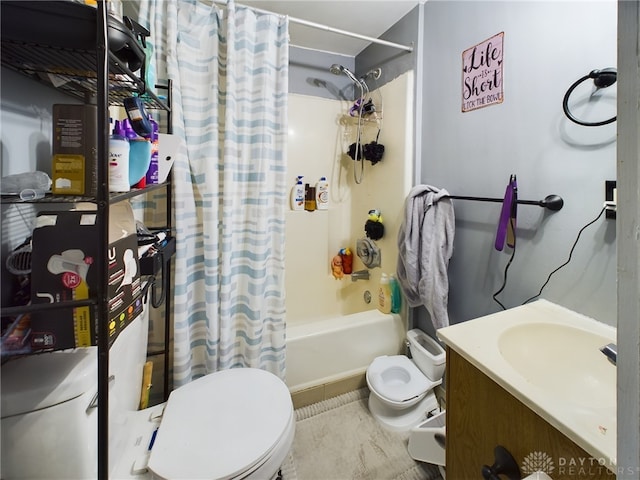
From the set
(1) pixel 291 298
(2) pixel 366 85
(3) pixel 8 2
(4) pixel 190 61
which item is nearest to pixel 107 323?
(3) pixel 8 2

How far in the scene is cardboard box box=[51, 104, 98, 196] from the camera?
2.05 feet

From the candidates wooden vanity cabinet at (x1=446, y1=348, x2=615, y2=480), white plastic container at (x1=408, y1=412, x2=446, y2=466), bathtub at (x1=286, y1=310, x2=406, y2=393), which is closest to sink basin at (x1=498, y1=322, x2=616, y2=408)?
wooden vanity cabinet at (x1=446, y1=348, x2=615, y2=480)

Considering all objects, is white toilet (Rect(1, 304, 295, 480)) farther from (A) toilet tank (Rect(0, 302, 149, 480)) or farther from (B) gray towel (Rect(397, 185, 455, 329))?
(B) gray towel (Rect(397, 185, 455, 329))

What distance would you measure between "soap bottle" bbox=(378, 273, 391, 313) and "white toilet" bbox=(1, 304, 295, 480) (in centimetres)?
92

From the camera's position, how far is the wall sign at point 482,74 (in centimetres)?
125

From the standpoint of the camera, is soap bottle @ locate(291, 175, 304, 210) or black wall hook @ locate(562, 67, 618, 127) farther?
soap bottle @ locate(291, 175, 304, 210)

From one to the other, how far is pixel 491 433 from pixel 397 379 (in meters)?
0.94

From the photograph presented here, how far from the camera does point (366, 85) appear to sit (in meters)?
2.06

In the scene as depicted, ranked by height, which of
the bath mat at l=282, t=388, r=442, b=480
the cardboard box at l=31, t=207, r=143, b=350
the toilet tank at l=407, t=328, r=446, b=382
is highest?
the cardboard box at l=31, t=207, r=143, b=350

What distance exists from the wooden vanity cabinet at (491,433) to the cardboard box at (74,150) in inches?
42.0

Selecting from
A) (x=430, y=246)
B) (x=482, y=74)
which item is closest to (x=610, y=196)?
(x=430, y=246)

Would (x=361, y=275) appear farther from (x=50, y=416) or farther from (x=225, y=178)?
(x=50, y=416)

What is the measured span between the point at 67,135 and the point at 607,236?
1561 millimetres

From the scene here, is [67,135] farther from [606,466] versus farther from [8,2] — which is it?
[606,466]
